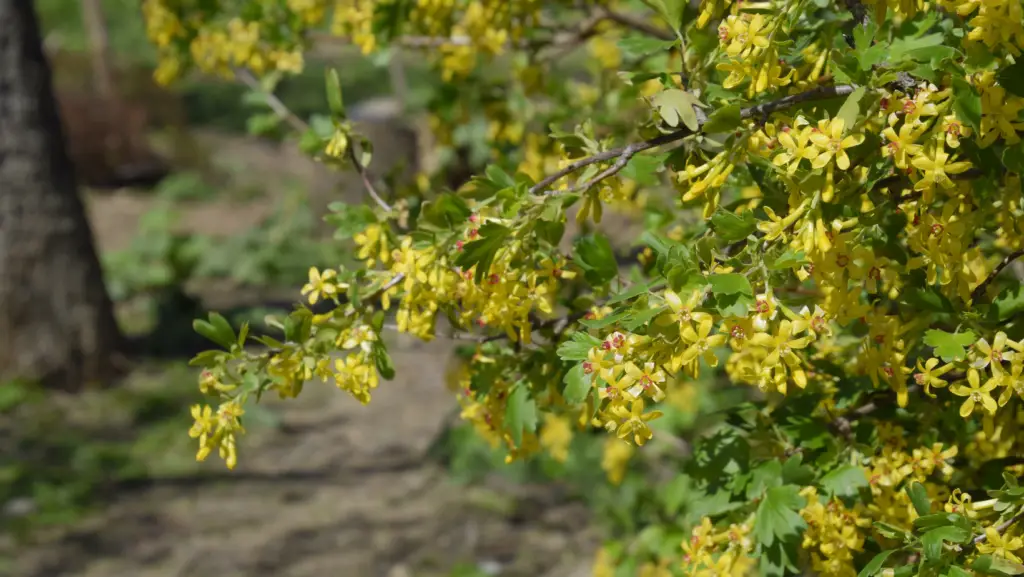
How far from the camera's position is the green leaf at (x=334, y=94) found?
1.69 m

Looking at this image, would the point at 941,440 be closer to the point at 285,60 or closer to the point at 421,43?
the point at 421,43

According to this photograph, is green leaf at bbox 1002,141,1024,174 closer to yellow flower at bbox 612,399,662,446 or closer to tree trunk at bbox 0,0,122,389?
yellow flower at bbox 612,399,662,446

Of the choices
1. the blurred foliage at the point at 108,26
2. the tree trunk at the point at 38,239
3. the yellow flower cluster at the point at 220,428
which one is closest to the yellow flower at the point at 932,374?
the yellow flower cluster at the point at 220,428

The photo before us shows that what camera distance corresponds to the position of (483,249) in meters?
1.29

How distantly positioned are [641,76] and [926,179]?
0.42m

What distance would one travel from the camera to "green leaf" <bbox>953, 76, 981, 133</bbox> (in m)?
1.12

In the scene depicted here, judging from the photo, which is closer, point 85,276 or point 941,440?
point 941,440

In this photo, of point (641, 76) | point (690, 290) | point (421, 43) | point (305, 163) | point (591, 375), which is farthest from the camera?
point (305, 163)

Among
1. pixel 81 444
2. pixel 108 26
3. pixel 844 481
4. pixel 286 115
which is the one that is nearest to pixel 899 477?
pixel 844 481

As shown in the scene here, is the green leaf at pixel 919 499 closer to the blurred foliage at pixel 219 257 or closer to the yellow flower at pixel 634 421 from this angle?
the yellow flower at pixel 634 421

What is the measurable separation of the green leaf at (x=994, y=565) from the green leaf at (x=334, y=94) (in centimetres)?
119

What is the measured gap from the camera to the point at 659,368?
1.22 m

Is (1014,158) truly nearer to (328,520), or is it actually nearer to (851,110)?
(851,110)

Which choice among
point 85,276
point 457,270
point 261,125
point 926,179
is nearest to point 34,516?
point 85,276
